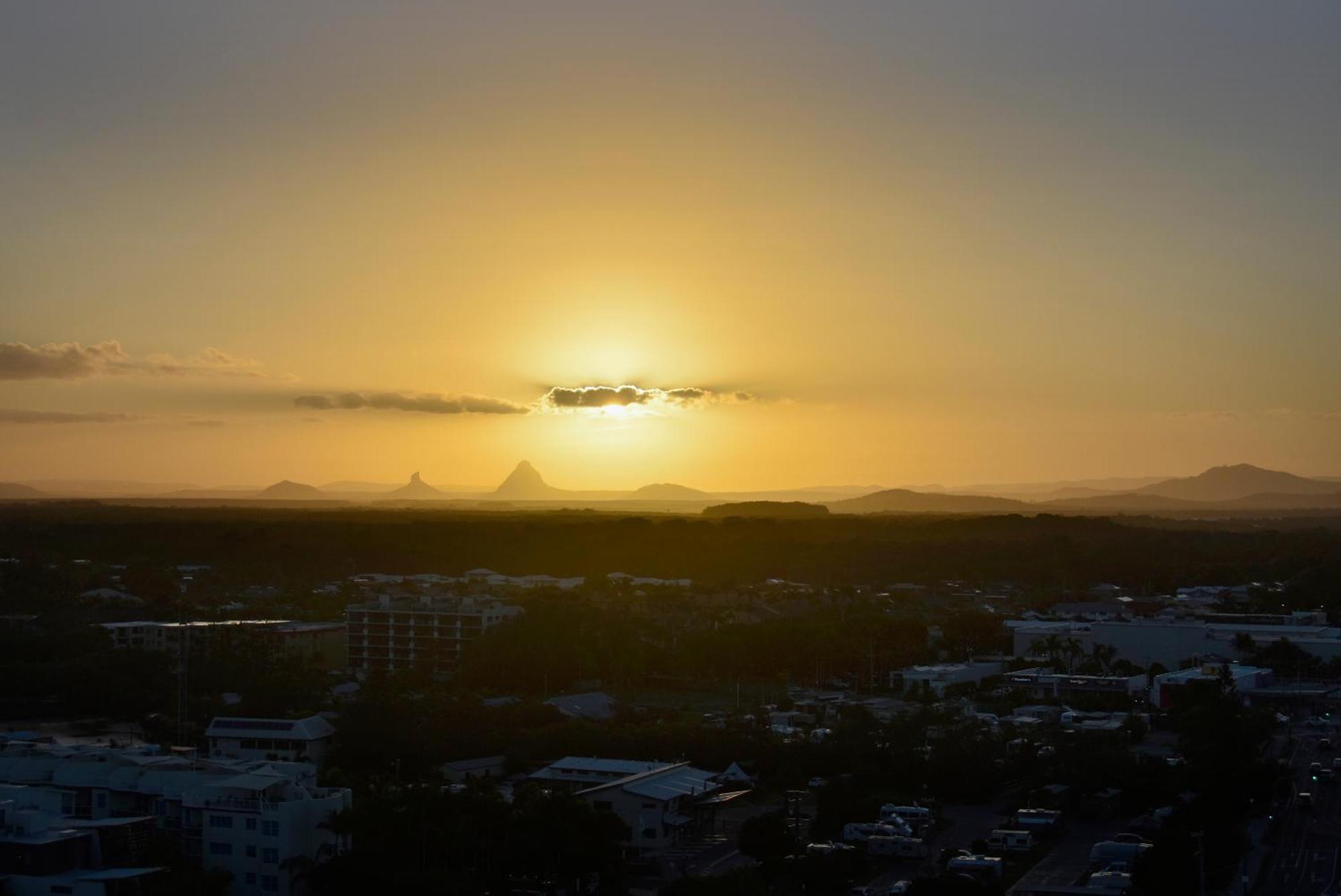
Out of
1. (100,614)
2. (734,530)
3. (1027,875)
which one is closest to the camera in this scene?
(1027,875)

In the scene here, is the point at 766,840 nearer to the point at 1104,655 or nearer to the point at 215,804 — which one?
the point at 215,804

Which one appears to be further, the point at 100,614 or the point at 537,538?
the point at 537,538

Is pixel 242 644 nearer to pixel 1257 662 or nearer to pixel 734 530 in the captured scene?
pixel 1257 662

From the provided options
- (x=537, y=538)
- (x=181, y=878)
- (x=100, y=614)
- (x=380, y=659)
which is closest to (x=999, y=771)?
(x=181, y=878)

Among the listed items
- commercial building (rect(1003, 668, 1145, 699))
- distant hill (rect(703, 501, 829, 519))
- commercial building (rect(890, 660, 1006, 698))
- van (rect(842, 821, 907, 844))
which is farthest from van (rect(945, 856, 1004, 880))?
distant hill (rect(703, 501, 829, 519))

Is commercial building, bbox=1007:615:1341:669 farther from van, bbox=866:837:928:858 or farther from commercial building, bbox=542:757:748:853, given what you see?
van, bbox=866:837:928:858
